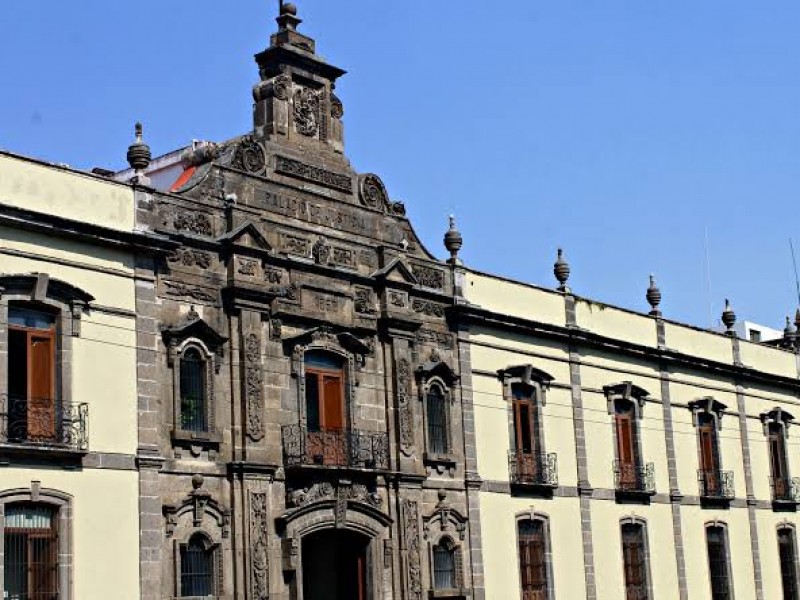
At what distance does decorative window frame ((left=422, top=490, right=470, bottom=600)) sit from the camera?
92.0ft

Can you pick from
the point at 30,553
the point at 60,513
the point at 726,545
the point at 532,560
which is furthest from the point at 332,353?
the point at 726,545

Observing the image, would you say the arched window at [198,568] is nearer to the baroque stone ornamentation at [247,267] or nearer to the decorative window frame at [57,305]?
the decorative window frame at [57,305]

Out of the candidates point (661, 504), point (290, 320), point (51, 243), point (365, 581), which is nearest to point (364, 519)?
point (365, 581)

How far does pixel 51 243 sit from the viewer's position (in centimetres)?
2216

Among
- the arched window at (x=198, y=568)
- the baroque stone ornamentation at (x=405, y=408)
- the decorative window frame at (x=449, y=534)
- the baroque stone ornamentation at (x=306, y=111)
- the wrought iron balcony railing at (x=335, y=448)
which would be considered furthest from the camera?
the decorative window frame at (x=449, y=534)

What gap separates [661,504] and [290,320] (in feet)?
42.3

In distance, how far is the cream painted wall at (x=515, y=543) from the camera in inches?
1156

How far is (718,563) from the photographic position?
120ft

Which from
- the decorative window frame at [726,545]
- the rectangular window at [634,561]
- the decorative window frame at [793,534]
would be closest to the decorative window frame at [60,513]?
the rectangular window at [634,561]

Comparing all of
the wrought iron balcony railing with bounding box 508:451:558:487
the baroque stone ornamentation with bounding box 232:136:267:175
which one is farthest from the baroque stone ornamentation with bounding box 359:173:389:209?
the wrought iron balcony railing with bounding box 508:451:558:487

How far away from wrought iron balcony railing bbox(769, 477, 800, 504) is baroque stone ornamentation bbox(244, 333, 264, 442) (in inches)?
774

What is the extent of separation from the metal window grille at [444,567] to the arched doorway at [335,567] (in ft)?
6.43

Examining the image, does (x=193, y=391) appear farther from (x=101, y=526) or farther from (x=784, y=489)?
(x=784, y=489)

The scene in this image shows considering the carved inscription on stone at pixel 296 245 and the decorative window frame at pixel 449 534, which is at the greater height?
the carved inscription on stone at pixel 296 245
